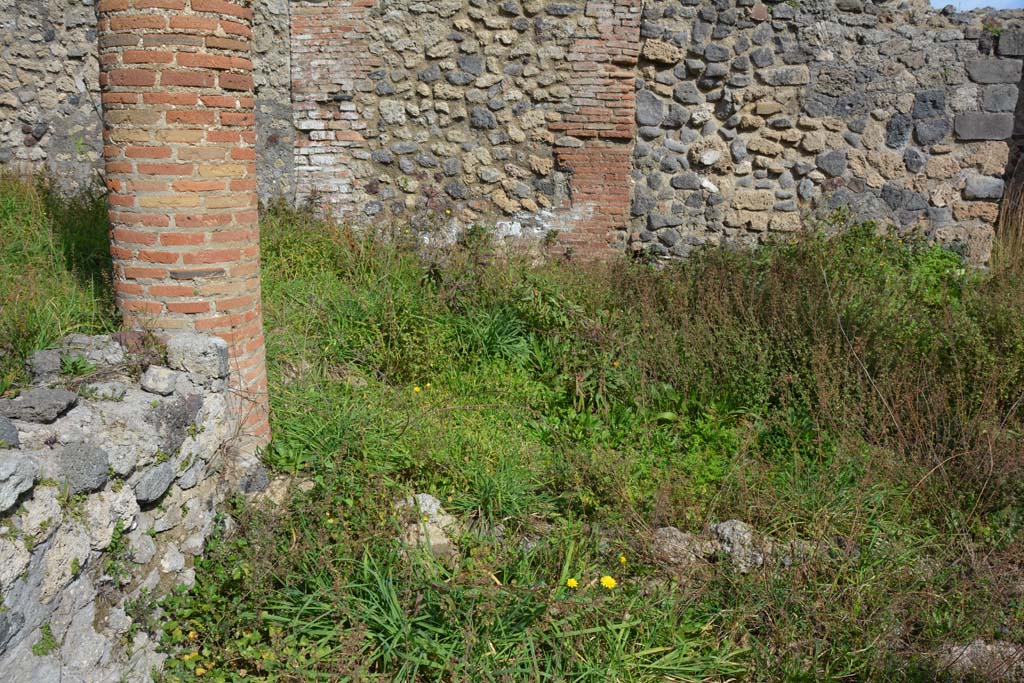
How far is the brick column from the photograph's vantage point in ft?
10.6

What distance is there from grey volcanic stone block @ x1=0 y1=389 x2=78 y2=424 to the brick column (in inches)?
27.9

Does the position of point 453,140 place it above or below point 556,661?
above

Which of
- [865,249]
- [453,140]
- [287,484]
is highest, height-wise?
[453,140]

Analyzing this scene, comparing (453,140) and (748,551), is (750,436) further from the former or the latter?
(453,140)

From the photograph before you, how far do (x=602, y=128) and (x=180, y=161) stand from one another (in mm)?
4621

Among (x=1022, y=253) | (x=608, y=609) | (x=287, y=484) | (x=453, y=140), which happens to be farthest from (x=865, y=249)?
(x=287, y=484)

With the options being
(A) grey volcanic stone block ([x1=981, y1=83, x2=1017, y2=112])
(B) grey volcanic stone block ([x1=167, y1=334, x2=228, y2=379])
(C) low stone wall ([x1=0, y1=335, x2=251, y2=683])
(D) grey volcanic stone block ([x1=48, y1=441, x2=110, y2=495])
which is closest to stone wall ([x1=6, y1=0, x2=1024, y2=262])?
(A) grey volcanic stone block ([x1=981, y1=83, x2=1017, y2=112])

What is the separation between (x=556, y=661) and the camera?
2.80 metres

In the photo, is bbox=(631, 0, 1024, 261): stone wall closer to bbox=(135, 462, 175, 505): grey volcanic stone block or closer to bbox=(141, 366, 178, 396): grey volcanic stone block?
bbox=(141, 366, 178, 396): grey volcanic stone block

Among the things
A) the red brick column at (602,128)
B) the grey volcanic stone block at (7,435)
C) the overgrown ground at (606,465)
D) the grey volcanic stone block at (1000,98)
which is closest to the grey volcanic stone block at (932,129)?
the grey volcanic stone block at (1000,98)

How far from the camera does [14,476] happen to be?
88.9 inches

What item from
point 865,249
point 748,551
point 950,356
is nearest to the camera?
point 748,551

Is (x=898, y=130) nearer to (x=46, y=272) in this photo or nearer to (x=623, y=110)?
(x=623, y=110)

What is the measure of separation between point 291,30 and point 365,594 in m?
6.06
